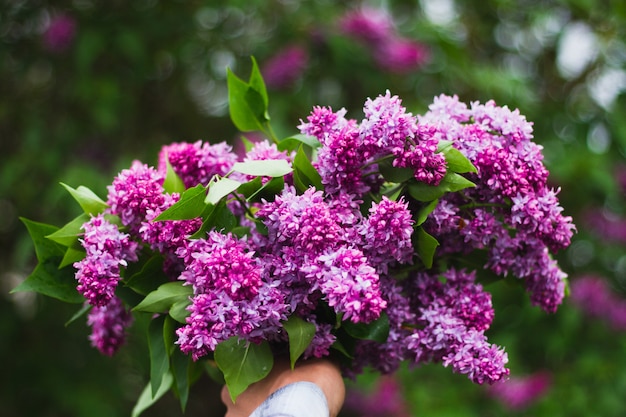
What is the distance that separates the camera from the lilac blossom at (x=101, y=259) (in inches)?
24.3

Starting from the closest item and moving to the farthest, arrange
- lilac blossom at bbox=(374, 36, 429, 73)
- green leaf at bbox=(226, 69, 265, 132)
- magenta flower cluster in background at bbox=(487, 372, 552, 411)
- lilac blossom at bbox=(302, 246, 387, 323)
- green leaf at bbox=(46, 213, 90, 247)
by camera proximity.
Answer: lilac blossom at bbox=(302, 246, 387, 323)
green leaf at bbox=(46, 213, 90, 247)
green leaf at bbox=(226, 69, 265, 132)
magenta flower cluster in background at bbox=(487, 372, 552, 411)
lilac blossom at bbox=(374, 36, 429, 73)

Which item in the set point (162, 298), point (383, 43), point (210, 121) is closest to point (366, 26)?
point (383, 43)

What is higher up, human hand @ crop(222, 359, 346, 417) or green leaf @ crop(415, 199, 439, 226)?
green leaf @ crop(415, 199, 439, 226)

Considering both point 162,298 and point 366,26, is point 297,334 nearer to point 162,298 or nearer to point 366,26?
point 162,298

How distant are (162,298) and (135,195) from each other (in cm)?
9

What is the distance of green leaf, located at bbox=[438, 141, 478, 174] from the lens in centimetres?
63

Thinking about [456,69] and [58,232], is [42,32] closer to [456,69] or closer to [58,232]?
[456,69]

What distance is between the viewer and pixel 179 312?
2.08 feet

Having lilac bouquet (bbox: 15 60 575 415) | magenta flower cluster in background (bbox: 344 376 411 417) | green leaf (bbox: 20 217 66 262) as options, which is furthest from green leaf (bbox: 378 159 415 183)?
magenta flower cluster in background (bbox: 344 376 411 417)

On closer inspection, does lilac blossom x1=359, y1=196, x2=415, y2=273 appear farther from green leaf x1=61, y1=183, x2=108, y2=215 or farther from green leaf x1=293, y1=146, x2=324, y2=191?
green leaf x1=61, y1=183, x2=108, y2=215

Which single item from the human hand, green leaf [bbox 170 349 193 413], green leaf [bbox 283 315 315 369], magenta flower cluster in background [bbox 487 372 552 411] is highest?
green leaf [bbox 283 315 315 369]

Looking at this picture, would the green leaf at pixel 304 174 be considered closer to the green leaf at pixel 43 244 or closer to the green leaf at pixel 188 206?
the green leaf at pixel 188 206

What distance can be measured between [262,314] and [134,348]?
1.46 metres

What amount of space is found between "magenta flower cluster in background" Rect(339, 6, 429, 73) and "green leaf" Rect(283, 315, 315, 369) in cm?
140
